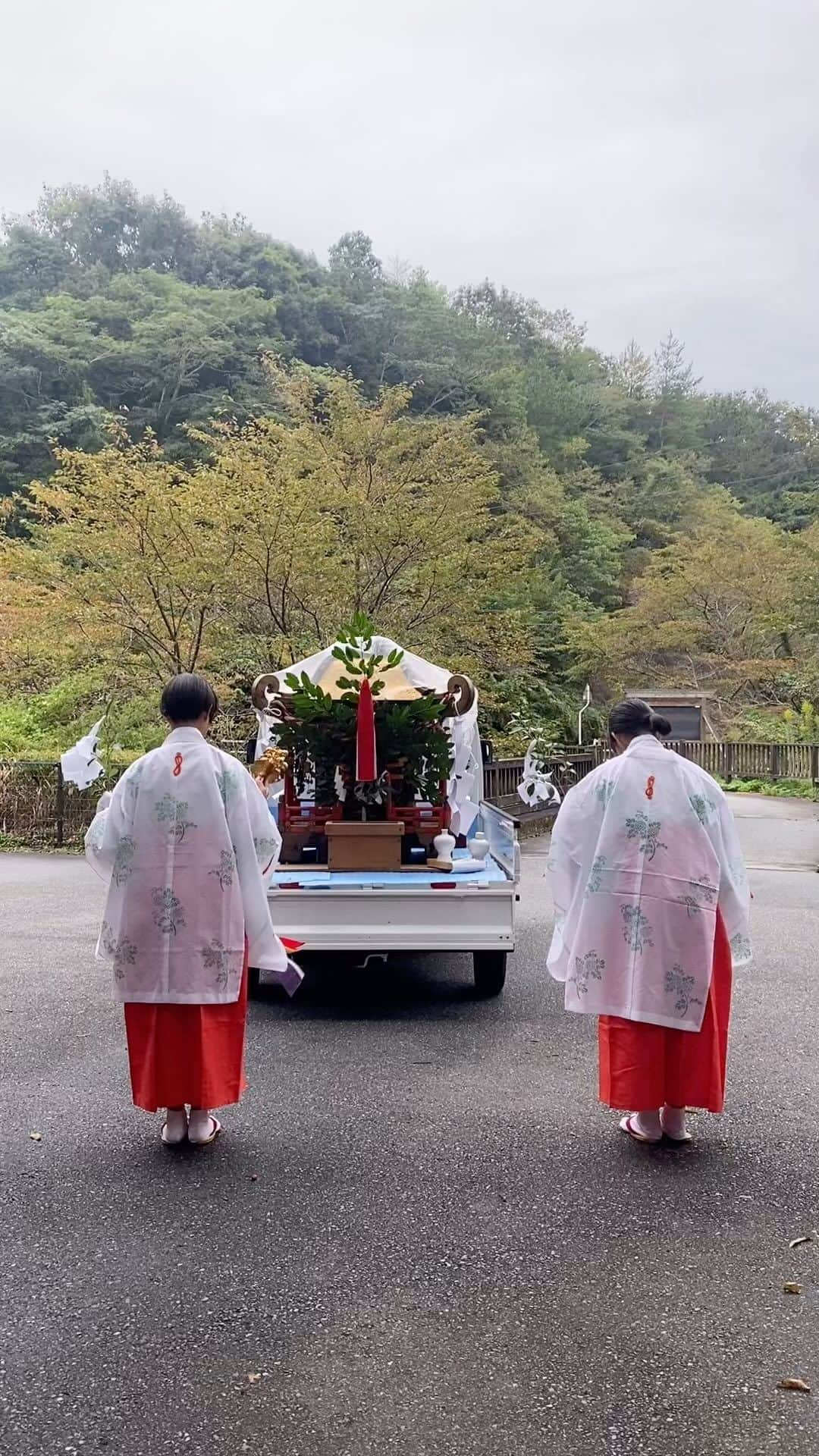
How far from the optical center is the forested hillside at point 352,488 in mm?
13820

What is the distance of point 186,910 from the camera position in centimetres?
384

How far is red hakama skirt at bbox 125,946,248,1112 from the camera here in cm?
372

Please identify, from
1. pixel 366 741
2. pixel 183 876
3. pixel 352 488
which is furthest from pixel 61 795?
pixel 183 876

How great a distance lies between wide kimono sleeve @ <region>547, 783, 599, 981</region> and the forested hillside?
9.88 m

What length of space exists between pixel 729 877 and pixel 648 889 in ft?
1.06

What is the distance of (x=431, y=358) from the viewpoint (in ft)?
103

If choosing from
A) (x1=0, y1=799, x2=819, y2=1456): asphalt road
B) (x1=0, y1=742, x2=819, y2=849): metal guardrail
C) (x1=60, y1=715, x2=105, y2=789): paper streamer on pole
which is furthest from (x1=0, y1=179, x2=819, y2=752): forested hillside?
(x1=0, y1=799, x2=819, y2=1456): asphalt road

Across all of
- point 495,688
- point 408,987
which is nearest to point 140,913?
point 408,987

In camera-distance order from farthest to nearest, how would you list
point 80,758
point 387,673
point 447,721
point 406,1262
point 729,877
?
point 80,758, point 447,721, point 387,673, point 729,877, point 406,1262

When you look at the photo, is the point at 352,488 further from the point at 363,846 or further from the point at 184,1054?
the point at 184,1054

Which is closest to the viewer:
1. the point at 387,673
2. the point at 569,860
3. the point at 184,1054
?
the point at 184,1054

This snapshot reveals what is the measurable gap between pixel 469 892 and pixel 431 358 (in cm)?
2779

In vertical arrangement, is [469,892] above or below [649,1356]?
above

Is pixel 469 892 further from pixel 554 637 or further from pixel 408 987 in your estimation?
pixel 554 637
